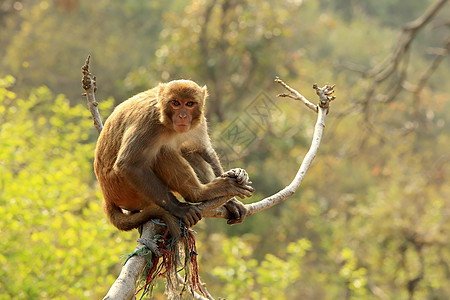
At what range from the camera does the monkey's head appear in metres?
3.69

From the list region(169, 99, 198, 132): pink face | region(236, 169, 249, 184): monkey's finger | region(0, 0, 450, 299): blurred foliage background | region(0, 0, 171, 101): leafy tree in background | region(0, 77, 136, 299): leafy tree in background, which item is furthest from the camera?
region(0, 0, 171, 101): leafy tree in background

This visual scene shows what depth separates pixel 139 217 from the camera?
11.6 feet

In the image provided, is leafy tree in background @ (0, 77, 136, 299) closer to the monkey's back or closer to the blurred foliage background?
the blurred foliage background

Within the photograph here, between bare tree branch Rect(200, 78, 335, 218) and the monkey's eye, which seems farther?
the monkey's eye

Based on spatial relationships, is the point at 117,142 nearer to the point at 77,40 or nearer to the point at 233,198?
the point at 233,198

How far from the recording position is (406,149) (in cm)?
2320

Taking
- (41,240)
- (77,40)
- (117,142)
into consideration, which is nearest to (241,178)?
(117,142)

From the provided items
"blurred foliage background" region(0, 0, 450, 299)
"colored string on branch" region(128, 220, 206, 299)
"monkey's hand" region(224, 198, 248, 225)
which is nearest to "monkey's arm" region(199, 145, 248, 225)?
"monkey's hand" region(224, 198, 248, 225)

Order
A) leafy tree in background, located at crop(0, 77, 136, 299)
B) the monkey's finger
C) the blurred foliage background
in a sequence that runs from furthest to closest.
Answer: the blurred foliage background < leafy tree in background, located at crop(0, 77, 136, 299) < the monkey's finger

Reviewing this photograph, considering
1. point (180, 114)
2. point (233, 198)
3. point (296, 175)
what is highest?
point (180, 114)

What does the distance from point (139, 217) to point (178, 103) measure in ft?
2.42

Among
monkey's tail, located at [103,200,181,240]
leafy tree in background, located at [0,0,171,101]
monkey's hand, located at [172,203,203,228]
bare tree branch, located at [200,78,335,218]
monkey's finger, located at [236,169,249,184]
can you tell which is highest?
leafy tree in background, located at [0,0,171,101]

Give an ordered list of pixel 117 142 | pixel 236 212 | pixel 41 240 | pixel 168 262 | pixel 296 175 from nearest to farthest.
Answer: pixel 168 262
pixel 296 175
pixel 236 212
pixel 117 142
pixel 41 240

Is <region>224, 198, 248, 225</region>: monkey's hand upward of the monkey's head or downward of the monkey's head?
downward
